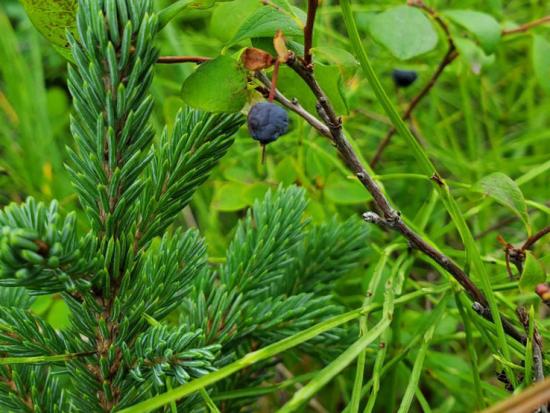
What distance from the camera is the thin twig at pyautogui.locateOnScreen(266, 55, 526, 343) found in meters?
0.57

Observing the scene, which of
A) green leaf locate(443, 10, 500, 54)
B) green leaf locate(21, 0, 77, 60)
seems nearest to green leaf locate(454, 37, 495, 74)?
green leaf locate(443, 10, 500, 54)

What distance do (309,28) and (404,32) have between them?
490mm

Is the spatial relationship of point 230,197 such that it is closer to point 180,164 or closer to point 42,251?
point 180,164

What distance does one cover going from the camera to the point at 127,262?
58 centimetres

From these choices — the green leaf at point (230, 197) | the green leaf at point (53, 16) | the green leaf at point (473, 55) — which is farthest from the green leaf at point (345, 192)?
the green leaf at point (53, 16)

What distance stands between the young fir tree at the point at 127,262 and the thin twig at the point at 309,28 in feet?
0.40

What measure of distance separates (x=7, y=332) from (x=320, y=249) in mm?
371

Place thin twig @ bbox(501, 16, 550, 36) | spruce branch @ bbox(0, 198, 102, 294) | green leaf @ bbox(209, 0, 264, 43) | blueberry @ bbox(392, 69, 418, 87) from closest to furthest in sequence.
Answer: spruce branch @ bbox(0, 198, 102, 294) → green leaf @ bbox(209, 0, 264, 43) → thin twig @ bbox(501, 16, 550, 36) → blueberry @ bbox(392, 69, 418, 87)

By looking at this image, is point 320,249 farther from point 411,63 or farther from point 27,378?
point 411,63

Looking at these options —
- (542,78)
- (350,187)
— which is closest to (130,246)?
(350,187)

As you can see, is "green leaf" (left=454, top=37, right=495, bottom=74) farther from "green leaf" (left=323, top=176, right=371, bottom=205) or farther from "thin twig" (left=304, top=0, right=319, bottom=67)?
"thin twig" (left=304, top=0, right=319, bottom=67)

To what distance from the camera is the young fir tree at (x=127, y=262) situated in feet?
1.71

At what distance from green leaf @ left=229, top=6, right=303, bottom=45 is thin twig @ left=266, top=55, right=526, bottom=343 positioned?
4cm

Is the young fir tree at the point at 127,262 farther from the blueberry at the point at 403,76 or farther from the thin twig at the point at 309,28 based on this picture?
the blueberry at the point at 403,76
